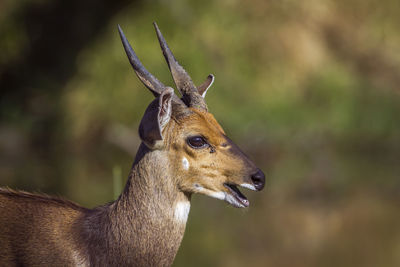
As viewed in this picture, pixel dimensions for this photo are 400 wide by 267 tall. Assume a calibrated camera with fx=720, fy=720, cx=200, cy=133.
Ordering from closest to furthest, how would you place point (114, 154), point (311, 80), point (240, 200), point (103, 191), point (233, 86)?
1. point (240, 200)
2. point (103, 191)
3. point (114, 154)
4. point (233, 86)
5. point (311, 80)

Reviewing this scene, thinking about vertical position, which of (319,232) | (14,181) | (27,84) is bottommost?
(14,181)

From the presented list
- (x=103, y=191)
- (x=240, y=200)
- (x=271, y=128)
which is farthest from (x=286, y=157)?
(x=240, y=200)

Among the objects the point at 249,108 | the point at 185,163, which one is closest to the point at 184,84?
the point at 185,163

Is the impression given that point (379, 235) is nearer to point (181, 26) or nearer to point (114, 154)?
point (114, 154)

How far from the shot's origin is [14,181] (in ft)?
44.4

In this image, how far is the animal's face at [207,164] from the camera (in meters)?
5.50

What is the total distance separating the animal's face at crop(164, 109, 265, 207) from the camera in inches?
217

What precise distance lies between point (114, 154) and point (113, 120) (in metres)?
1.06

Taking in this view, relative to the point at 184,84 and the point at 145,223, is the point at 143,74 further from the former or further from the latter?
the point at 145,223

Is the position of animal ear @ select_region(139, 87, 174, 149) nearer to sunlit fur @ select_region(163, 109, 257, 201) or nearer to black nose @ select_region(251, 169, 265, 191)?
sunlit fur @ select_region(163, 109, 257, 201)

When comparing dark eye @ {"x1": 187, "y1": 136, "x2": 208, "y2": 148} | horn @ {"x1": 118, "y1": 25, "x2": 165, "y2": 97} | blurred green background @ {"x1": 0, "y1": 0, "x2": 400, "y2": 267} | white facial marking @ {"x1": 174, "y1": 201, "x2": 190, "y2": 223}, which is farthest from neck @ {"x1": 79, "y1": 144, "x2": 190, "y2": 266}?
blurred green background @ {"x1": 0, "y1": 0, "x2": 400, "y2": 267}

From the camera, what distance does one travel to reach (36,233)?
18.2ft

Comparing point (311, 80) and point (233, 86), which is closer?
point (233, 86)

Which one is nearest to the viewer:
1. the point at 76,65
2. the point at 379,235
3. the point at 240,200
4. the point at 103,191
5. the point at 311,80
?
the point at 240,200
